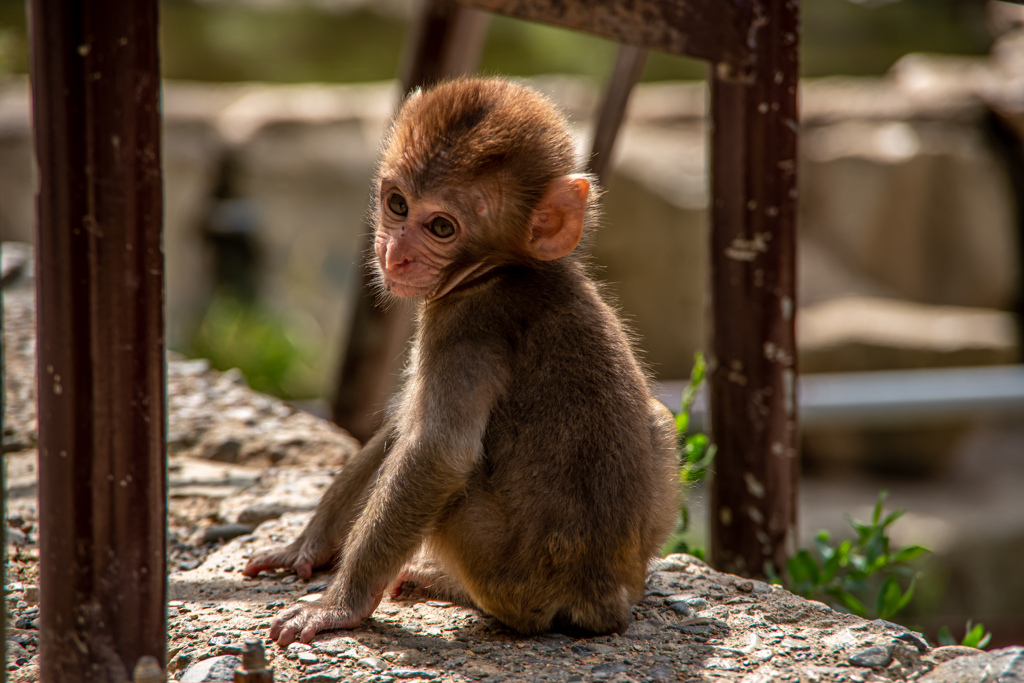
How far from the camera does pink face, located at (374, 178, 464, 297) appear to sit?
268cm

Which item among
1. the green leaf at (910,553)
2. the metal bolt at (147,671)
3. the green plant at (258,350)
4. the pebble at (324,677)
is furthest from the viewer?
the green plant at (258,350)

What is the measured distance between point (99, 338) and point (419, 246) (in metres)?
0.97

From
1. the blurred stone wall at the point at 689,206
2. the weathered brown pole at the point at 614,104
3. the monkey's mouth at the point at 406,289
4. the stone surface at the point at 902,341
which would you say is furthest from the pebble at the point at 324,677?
the stone surface at the point at 902,341

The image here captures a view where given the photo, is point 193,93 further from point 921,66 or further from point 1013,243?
point 1013,243

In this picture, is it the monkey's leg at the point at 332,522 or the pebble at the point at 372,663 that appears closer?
the pebble at the point at 372,663

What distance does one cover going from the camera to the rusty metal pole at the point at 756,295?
3.55 m

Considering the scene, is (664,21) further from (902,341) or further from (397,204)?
(902,341)

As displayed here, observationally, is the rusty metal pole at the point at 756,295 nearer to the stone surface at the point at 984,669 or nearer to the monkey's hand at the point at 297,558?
the stone surface at the point at 984,669

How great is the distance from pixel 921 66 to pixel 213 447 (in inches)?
398

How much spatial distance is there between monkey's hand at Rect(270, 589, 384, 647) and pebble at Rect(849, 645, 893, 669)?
118 centimetres

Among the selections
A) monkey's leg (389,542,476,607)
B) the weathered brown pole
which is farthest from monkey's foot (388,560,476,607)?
the weathered brown pole

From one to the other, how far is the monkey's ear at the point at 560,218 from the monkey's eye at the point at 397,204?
0.34 metres

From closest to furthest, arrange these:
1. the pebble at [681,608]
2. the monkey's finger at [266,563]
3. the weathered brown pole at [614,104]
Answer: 1. the pebble at [681,608]
2. the monkey's finger at [266,563]
3. the weathered brown pole at [614,104]

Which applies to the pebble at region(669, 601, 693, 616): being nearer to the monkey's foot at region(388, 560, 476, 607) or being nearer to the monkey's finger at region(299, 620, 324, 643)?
the monkey's foot at region(388, 560, 476, 607)
